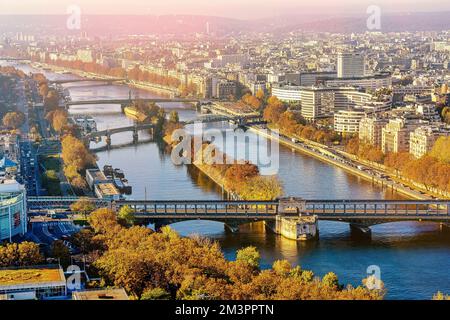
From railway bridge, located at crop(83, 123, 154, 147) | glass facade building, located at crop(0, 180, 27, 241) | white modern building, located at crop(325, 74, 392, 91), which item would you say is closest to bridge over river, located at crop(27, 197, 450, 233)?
glass facade building, located at crop(0, 180, 27, 241)

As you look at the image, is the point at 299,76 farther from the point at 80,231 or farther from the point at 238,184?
the point at 80,231

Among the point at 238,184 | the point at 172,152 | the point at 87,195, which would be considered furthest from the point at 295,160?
the point at 87,195

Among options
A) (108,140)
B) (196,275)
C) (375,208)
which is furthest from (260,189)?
(108,140)

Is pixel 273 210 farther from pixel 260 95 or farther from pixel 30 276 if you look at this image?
pixel 260 95

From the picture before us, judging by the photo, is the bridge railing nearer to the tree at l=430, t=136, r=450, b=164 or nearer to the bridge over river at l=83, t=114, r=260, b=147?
the tree at l=430, t=136, r=450, b=164

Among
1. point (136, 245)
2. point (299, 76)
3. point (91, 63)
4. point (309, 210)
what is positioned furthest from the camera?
point (91, 63)

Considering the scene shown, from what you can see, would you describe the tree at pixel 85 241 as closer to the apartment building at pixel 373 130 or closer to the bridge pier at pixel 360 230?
the bridge pier at pixel 360 230
